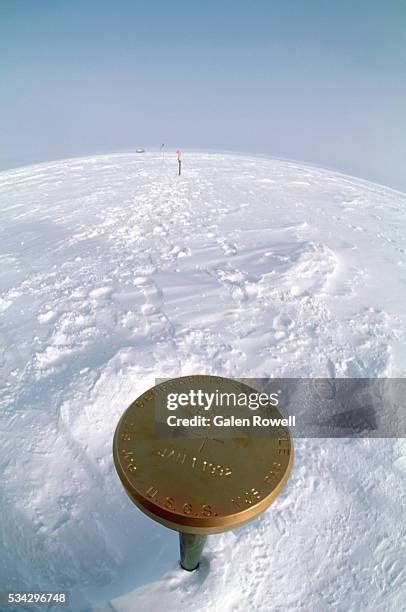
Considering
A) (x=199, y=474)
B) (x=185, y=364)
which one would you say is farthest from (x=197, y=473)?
(x=185, y=364)

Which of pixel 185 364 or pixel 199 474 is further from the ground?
pixel 199 474

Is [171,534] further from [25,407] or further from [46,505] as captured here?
[25,407]

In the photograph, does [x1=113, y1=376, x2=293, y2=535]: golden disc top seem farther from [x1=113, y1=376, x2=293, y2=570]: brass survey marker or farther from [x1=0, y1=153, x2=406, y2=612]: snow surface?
[x1=0, y1=153, x2=406, y2=612]: snow surface

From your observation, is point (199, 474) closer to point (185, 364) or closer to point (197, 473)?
point (197, 473)

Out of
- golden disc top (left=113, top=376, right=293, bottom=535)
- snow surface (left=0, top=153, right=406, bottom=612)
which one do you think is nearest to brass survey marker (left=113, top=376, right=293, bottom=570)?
golden disc top (left=113, top=376, right=293, bottom=535)

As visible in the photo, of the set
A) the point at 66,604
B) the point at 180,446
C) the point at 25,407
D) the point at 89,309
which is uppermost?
→ the point at 180,446

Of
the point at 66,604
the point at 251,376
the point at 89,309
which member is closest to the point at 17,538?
the point at 66,604

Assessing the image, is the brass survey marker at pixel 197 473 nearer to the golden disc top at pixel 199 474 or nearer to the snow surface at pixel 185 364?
the golden disc top at pixel 199 474
